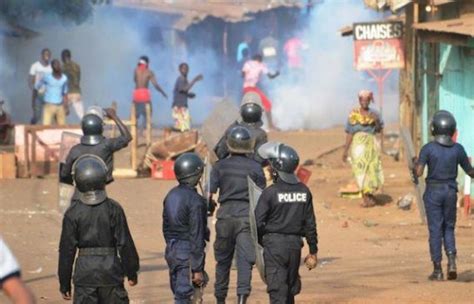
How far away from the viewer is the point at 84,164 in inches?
342

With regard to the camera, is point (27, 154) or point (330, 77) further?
point (330, 77)

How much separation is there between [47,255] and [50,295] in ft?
9.23

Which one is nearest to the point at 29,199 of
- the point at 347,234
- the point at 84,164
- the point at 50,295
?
the point at 347,234

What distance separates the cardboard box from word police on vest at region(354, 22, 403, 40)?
6302 mm

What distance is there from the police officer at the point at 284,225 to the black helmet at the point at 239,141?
131cm

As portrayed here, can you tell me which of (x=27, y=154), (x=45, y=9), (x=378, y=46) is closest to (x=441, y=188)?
(x=27, y=154)

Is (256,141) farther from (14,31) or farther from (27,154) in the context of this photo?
(14,31)

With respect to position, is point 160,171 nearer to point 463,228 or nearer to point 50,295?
point 463,228

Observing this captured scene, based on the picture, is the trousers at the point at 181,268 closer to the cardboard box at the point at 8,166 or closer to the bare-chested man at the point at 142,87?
the cardboard box at the point at 8,166

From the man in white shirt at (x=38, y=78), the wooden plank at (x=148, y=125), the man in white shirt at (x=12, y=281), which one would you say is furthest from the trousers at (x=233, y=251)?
the man in white shirt at (x=38, y=78)

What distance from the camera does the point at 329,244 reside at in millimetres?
16531

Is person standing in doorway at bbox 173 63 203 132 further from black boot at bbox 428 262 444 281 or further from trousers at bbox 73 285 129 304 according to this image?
trousers at bbox 73 285 129 304

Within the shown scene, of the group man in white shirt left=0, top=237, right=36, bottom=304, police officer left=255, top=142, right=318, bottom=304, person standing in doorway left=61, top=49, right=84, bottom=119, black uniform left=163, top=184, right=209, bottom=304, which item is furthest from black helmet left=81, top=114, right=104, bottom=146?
person standing in doorway left=61, top=49, right=84, bottom=119

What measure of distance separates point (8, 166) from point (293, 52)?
60.4 ft
